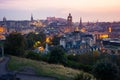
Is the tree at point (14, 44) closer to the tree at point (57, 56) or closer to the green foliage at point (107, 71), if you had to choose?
the tree at point (57, 56)

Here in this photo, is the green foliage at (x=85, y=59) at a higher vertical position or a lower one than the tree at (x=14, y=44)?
lower

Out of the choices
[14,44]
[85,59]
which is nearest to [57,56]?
[14,44]

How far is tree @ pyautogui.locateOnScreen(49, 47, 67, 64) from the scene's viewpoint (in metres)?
29.7

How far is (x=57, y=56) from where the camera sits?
98.6 feet

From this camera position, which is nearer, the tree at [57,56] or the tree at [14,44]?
the tree at [57,56]

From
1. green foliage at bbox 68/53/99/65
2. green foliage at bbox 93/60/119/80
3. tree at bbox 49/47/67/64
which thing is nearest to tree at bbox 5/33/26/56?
tree at bbox 49/47/67/64

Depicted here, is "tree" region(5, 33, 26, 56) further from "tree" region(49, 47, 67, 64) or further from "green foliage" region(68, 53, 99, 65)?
"green foliage" region(68, 53, 99, 65)

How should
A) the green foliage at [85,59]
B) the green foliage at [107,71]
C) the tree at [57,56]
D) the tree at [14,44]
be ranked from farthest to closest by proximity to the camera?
the green foliage at [85,59], the tree at [14,44], the tree at [57,56], the green foliage at [107,71]

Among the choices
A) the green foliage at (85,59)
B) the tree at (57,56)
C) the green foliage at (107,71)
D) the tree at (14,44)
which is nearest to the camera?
the green foliage at (107,71)

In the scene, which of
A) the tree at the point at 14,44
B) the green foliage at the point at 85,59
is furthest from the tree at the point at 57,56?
the green foliage at the point at 85,59

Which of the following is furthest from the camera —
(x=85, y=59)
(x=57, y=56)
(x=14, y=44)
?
(x=85, y=59)

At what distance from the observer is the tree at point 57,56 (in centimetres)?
2966

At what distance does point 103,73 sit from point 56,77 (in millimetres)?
3026

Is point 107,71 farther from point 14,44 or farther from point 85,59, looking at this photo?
point 85,59
